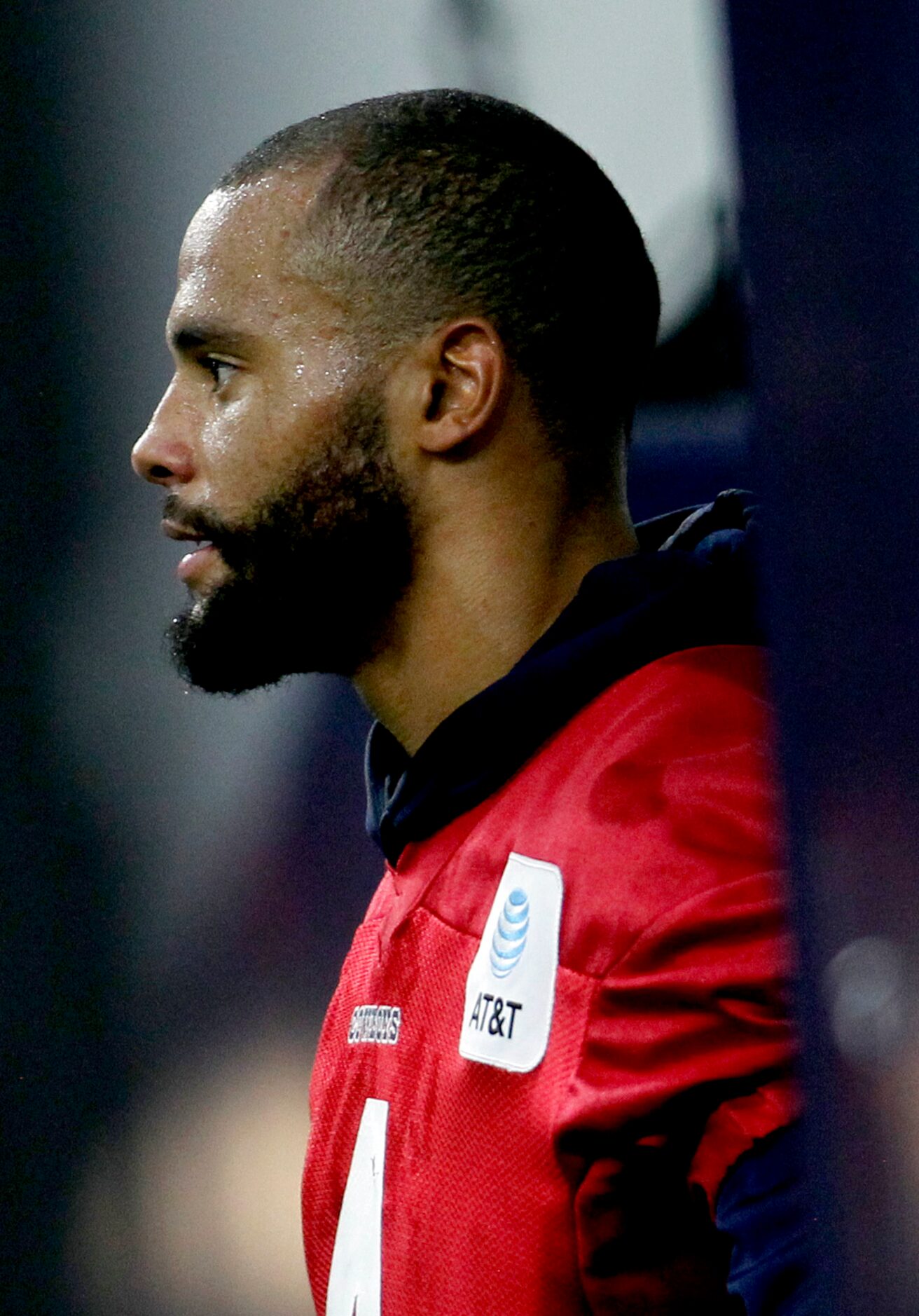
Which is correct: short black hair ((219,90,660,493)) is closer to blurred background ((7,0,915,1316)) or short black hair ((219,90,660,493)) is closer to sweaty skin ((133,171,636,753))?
sweaty skin ((133,171,636,753))

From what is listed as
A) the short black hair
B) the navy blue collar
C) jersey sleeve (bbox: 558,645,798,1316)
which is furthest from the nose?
jersey sleeve (bbox: 558,645,798,1316)

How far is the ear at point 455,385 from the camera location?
1.11 metres

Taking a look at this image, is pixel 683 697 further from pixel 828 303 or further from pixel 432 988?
pixel 828 303

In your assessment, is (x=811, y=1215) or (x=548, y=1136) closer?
(x=811, y=1215)

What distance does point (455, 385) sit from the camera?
1.12 meters

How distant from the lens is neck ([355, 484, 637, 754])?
1.12 meters

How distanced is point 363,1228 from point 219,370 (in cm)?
57

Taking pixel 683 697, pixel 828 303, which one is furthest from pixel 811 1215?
pixel 683 697

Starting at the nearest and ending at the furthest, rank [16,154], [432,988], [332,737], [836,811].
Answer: [836,811]
[432,988]
[16,154]
[332,737]

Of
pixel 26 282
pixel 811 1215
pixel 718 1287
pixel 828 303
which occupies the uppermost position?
pixel 26 282

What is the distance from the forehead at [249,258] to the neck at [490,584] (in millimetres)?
192

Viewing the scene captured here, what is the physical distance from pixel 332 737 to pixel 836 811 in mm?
1061

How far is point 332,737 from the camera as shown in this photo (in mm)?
1528

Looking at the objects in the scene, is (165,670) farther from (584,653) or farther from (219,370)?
(584,653)
